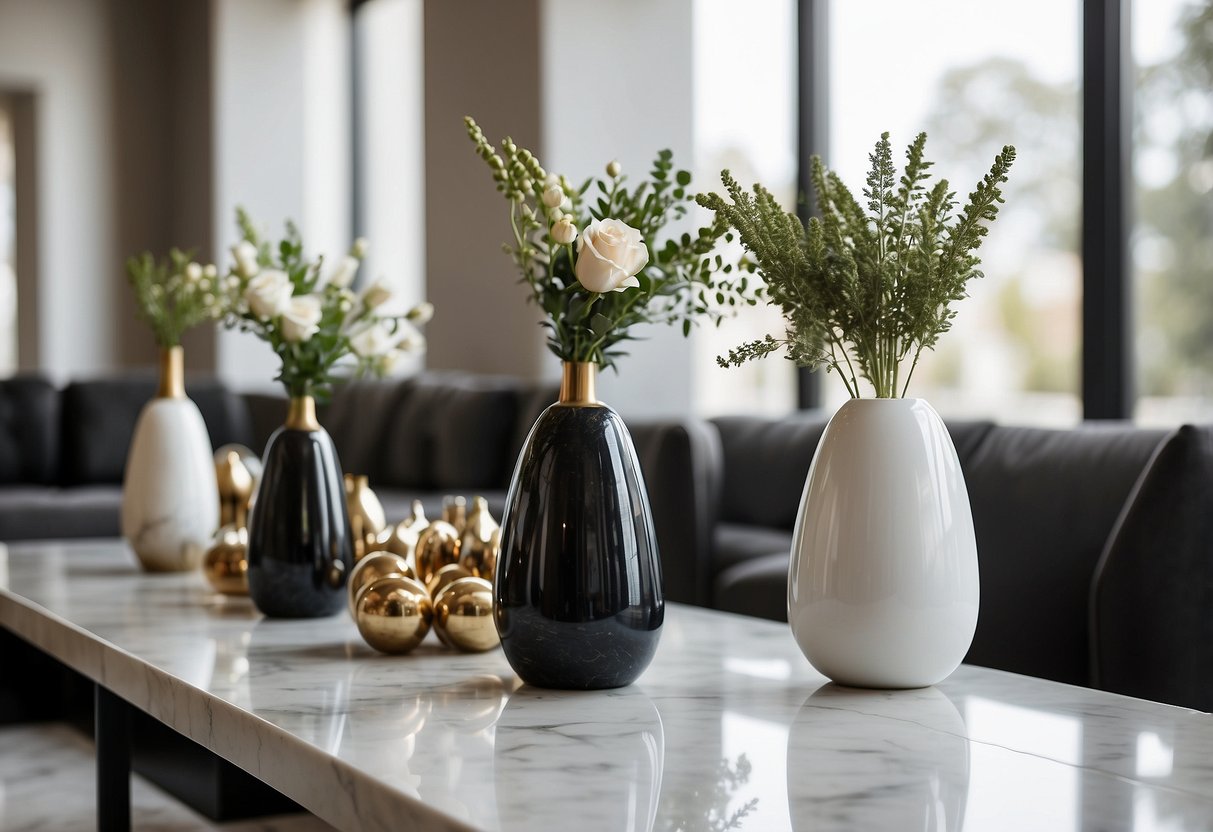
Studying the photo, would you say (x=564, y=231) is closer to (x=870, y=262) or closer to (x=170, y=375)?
(x=870, y=262)

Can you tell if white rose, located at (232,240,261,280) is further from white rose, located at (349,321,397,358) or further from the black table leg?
the black table leg

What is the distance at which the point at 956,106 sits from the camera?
372cm

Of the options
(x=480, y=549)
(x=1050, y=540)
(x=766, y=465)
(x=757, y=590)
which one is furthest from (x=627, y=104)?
(x=480, y=549)

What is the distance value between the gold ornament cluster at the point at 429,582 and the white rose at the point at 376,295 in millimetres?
292

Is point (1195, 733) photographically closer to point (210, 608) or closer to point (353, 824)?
point (353, 824)

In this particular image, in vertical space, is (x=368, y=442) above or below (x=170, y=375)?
below

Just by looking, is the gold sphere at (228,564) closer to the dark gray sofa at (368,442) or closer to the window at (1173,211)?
the dark gray sofa at (368,442)

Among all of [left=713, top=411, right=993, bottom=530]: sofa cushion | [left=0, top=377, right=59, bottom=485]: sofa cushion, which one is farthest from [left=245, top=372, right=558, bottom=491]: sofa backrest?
[left=0, top=377, right=59, bottom=485]: sofa cushion

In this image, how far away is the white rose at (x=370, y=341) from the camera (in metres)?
1.82

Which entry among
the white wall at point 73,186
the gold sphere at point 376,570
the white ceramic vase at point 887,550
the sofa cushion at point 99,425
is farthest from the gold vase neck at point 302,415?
the white wall at point 73,186

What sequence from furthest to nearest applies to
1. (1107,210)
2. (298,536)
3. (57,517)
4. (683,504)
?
1. (57,517)
2. (1107,210)
3. (683,504)
4. (298,536)

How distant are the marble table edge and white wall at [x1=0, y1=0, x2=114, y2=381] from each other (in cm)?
540

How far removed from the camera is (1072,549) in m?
2.21

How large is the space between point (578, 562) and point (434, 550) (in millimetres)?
481
